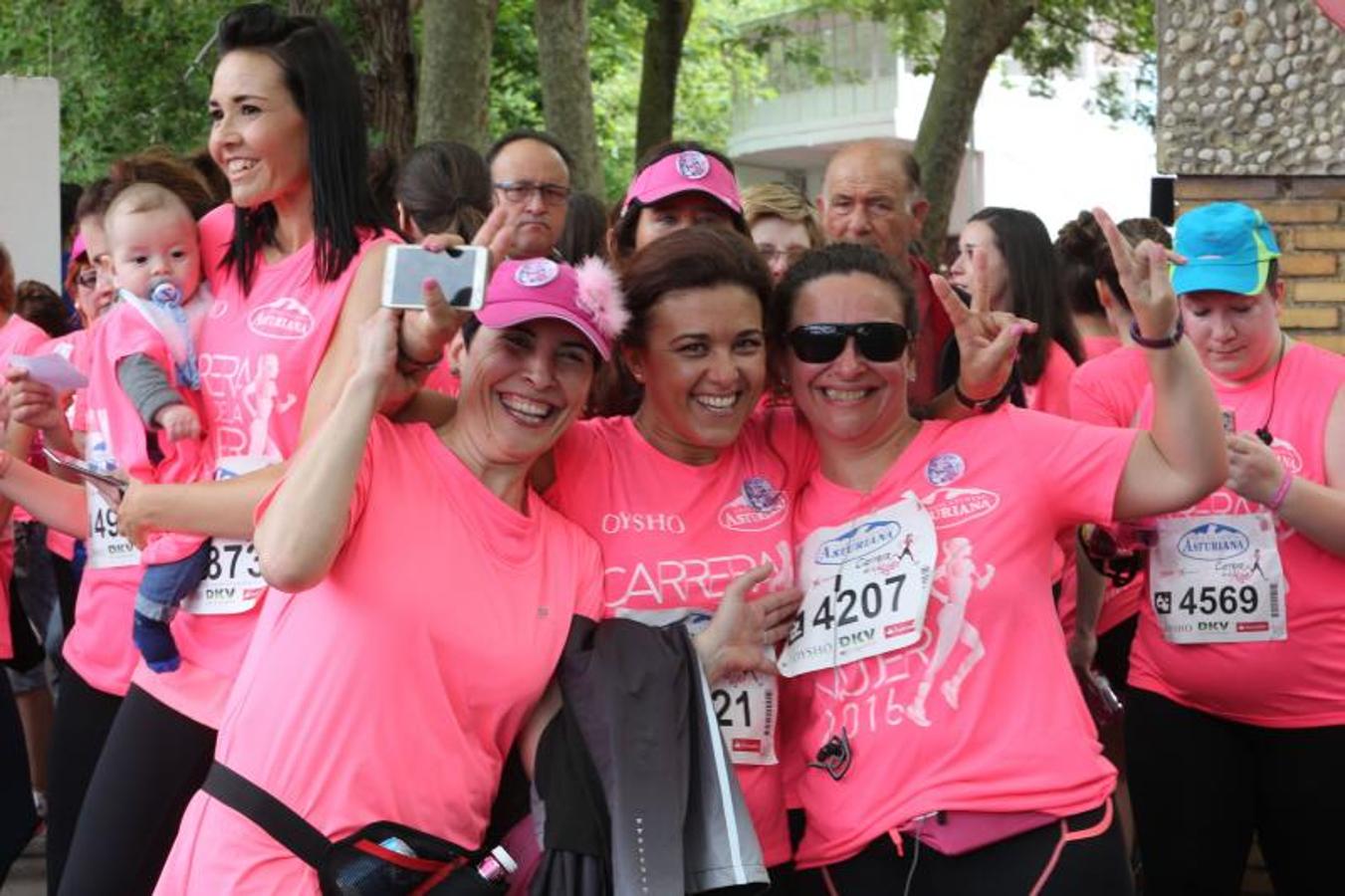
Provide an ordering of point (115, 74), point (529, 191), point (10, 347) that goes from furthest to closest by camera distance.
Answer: point (115, 74), point (10, 347), point (529, 191)

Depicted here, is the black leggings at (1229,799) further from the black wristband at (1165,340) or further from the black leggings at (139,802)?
the black leggings at (139,802)

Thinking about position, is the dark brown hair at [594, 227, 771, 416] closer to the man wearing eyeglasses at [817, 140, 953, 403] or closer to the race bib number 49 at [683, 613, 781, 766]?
the race bib number 49 at [683, 613, 781, 766]

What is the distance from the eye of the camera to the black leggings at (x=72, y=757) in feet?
14.4

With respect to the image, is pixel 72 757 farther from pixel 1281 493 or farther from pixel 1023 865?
pixel 1281 493

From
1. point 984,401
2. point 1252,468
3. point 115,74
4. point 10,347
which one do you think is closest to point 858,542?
point 984,401

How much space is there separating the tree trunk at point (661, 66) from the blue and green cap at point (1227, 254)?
1235 centimetres

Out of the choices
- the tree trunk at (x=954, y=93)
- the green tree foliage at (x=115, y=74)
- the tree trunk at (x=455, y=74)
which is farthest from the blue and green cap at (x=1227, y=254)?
the green tree foliage at (x=115, y=74)

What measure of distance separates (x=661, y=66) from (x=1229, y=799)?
12.9 meters

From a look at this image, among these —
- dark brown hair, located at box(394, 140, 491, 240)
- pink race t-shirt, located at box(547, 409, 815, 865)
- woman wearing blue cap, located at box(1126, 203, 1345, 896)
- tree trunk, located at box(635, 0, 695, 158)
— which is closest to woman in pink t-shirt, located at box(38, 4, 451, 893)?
pink race t-shirt, located at box(547, 409, 815, 865)

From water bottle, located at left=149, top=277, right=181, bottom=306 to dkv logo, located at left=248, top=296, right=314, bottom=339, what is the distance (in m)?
0.25

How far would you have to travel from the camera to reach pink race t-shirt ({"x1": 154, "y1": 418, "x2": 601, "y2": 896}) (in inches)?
121

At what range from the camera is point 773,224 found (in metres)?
5.17

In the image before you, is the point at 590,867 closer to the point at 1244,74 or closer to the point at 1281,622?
the point at 1281,622

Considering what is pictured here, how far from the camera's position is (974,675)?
3402 mm
